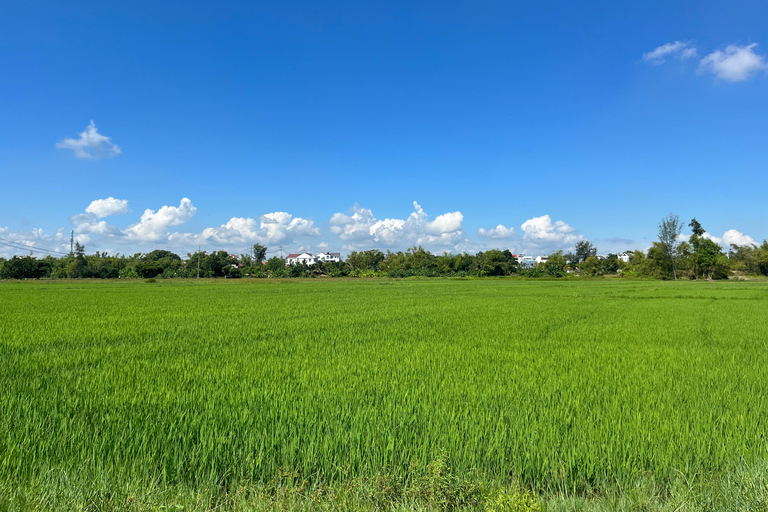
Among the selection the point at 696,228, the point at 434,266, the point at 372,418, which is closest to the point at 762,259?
the point at 696,228

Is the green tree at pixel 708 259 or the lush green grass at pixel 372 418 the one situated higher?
the green tree at pixel 708 259

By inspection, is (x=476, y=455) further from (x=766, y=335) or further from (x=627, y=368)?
(x=766, y=335)

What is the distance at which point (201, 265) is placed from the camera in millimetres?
74938

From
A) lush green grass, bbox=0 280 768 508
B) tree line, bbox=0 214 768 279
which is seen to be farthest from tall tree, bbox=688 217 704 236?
lush green grass, bbox=0 280 768 508

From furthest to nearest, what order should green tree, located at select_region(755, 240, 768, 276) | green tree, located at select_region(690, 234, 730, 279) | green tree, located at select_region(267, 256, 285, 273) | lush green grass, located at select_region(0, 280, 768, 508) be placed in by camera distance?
green tree, located at select_region(267, 256, 285, 273)
green tree, located at select_region(755, 240, 768, 276)
green tree, located at select_region(690, 234, 730, 279)
lush green grass, located at select_region(0, 280, 768, 508)

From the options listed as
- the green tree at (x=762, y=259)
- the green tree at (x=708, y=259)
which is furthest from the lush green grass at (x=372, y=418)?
the green tree at (x=762, y=259)

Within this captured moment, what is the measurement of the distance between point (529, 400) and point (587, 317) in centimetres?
1024

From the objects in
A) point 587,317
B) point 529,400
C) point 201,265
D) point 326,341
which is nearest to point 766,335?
point 587,317

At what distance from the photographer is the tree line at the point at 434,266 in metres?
62.1

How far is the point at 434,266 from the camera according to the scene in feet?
260

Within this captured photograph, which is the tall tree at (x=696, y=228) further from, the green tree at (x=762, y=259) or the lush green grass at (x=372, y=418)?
the lush green grass at (x=372, y=418)

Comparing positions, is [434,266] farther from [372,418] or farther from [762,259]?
[372,418]

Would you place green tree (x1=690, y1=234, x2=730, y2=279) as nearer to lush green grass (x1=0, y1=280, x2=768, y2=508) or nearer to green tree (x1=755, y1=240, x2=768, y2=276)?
green tree (x1=755, y1=240, x2=768, y2=276)

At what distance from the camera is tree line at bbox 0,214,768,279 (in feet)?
204
